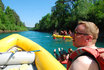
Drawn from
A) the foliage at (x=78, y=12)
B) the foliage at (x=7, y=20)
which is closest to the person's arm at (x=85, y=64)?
the foliage at (x=78, y=12)

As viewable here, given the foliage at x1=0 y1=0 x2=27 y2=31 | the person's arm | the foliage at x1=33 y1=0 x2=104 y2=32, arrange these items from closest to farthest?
Result: 1. the person's arm
2. the foliage at x1=33 y1=0 x2=104 y2=32
3. the foliage at x1=0 y1=0 x2=27 y2=31

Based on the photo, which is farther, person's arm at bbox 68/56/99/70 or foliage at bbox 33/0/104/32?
foliage at bbox 33/0/104/32

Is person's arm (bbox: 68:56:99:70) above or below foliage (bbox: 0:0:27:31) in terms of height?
below

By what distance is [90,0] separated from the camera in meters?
21.3

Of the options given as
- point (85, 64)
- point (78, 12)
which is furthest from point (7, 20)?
point (85, 64)

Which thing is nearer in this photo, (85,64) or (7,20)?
(85,64)

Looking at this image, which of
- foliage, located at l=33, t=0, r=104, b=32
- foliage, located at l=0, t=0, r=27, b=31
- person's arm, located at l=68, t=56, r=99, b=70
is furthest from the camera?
foliage, located at l=0, t=0, r=27, b=31

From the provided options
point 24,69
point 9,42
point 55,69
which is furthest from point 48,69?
point 9,42

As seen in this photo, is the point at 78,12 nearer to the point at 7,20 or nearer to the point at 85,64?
the point at 85,64

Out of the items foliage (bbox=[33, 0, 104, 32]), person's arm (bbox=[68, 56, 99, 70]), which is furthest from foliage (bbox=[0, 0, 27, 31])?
person's arm (bbox=[68, 56, 99, 70])

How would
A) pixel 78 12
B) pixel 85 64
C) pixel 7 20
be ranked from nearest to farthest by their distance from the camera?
pixel 85 64, pixel 78 12, pixel 7 20

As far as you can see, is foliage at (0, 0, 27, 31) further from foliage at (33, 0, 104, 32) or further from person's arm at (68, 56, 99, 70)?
person's arm at (68, 56, 99, 70)

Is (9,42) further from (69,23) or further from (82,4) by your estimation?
(69,23)

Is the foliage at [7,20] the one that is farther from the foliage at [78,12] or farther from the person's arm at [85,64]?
the person's arm at [85,64]
